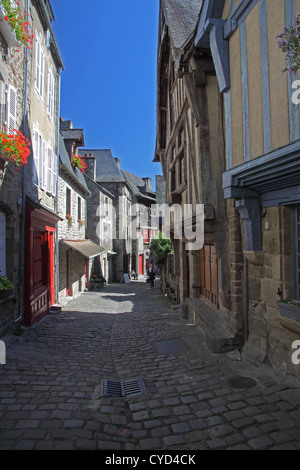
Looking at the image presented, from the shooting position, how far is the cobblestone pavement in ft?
9.09

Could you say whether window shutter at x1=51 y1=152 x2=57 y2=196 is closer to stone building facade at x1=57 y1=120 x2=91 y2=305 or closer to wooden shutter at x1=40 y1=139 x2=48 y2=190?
wooden shutter at x1=40 y1=139 x2=48 y2=190

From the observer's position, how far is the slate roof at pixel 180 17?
25.5 feet

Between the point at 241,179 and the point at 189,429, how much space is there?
3083mm

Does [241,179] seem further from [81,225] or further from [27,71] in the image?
[81,225]

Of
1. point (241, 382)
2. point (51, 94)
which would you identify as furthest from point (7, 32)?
point (241, 382)

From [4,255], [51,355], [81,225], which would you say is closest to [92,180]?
[81,225]

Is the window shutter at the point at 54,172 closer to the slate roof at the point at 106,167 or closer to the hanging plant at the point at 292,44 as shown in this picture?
the hanging plant at the point at 292,44

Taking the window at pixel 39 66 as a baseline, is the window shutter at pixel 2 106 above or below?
below

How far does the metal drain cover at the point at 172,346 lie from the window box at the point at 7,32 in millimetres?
6330

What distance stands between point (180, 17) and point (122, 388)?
30.2 feet

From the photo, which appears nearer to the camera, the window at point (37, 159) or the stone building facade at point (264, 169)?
the stone building facade at point (264, 169)

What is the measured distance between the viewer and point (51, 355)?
17.1ft

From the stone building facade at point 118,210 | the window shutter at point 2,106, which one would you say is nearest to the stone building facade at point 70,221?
the window shutter at point 2,106

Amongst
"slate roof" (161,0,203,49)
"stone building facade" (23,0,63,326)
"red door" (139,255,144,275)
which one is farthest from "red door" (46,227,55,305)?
"red door" (139,255,144,275)
